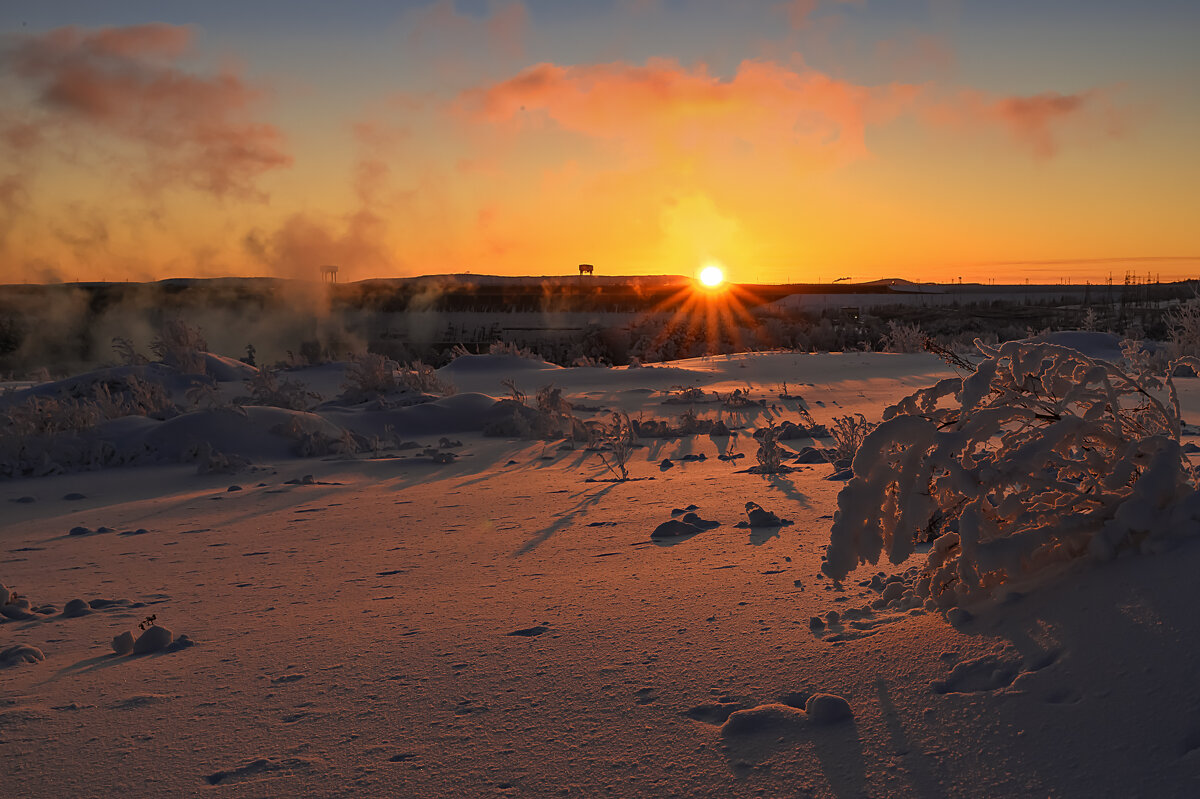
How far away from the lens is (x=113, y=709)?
6.57 ft

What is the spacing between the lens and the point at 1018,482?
2104mm

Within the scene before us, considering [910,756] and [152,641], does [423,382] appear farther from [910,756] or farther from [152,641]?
[910,756]

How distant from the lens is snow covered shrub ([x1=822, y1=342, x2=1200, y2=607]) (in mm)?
2025

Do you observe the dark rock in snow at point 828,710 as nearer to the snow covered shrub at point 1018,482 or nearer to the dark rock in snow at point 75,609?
the snow covered shrub at point 1018,482

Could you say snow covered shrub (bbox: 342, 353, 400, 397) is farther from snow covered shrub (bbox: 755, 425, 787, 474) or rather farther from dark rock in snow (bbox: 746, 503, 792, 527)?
dark rock in snow (bbox: 746, 503, 792, 527)

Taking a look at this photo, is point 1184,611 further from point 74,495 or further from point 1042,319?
point 1042,319

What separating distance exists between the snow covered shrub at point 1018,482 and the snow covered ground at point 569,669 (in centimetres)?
10

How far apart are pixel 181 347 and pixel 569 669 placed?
11.8 m

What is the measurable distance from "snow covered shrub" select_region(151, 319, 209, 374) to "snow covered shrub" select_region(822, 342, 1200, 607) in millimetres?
11453

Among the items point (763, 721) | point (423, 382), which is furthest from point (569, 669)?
point (423, 382)

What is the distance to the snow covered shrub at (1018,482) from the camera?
2.03 metres

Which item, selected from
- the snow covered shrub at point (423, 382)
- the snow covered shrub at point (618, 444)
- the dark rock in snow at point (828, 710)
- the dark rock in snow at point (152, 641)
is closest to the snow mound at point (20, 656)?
the dark rock in snow at point (152, 641)

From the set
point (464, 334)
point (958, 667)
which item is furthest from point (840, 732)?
point (464, 334)

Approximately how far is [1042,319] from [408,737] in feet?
137
